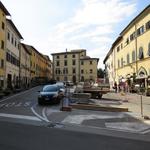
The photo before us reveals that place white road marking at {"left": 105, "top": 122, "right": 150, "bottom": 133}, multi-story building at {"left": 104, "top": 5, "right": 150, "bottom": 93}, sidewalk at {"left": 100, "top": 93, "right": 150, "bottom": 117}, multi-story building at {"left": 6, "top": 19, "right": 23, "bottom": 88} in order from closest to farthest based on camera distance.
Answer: white road marking at {"left": 105, "top": 122, "right": 150, "bottom": 133}
sidewalk at {"left": 100, "top": 93, "right": 150, "bottom": 117}
multi-story building at {"left": 104, "top": 5, "right": 150, "bottom": 93}
multi-story building at {"left": 6, "top": 19, "right": 23, "bottom": 88}

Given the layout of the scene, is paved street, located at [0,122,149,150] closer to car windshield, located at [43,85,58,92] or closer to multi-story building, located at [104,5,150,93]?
car windshield, located at [43,85,58,92]

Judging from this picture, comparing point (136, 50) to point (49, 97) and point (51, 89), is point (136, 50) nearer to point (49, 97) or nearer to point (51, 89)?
point (51, 89)

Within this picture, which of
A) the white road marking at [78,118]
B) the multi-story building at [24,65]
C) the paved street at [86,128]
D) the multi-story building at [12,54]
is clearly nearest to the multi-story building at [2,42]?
the multi-story building at [12,54]

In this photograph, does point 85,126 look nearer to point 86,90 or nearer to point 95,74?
point 86,90

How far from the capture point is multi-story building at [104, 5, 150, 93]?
40094mm

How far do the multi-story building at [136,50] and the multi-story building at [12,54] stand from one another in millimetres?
18805

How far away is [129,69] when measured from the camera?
5100 cm

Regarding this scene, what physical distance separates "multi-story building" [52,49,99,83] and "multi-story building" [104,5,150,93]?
54.7 meters

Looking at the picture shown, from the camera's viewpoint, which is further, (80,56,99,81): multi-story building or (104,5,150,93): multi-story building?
(80,56,99,81): multi-story building

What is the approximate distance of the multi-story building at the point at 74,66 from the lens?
4508 inches

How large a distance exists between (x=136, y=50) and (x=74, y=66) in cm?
7188

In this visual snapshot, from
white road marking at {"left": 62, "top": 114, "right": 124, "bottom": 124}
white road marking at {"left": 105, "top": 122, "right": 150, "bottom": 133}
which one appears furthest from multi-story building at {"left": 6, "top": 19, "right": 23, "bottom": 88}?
white road marking at {"left": 105, "top": 122, "right": 150, "bottom": 133}

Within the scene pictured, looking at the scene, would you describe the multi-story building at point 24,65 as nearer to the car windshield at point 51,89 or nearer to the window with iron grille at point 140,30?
the window with iron grille at point 140,30

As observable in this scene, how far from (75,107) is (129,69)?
101 ft
